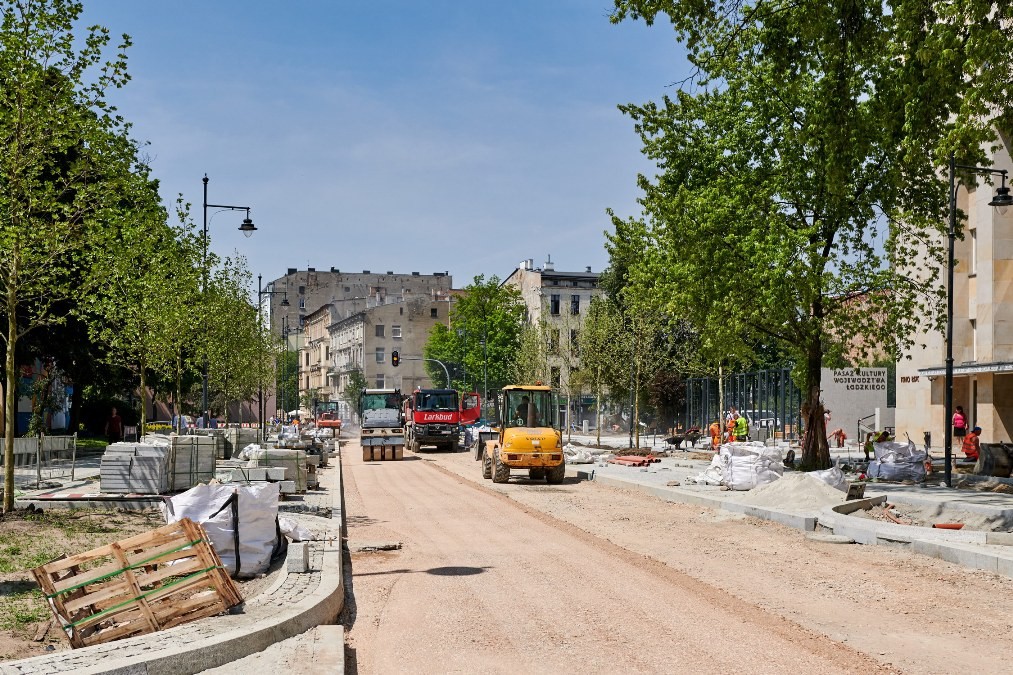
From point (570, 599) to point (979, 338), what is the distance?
31.8m

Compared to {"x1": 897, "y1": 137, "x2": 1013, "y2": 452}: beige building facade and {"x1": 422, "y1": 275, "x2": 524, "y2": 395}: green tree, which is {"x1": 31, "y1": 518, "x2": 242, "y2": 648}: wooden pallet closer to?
{"x1": 897, "y1": 137, "x2": 1013, "y2": 452}: beige building facade

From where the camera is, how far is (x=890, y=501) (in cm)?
1931

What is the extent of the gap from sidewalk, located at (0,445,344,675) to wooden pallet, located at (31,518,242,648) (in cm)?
23

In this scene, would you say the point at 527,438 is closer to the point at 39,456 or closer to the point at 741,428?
the point at 741,428

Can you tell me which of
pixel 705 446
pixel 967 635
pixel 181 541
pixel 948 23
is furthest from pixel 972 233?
pixel 181 541

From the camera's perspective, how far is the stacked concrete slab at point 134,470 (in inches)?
669

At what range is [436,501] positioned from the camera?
20.7 metres

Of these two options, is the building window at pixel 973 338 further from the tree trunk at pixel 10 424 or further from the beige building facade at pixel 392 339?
the beige building facade at pixel 392 339

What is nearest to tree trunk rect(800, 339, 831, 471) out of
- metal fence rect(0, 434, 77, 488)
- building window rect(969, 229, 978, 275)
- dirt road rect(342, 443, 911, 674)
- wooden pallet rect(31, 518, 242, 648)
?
dirt road rect(342, 443, 911, 674)

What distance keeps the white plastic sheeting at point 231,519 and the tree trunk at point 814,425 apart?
18.6 metres

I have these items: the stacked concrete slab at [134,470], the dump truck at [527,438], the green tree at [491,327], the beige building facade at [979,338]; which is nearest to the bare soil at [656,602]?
the stacked concrete slab at [134,470]

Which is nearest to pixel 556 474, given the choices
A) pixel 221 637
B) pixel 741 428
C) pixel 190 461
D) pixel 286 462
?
pixel 286 462

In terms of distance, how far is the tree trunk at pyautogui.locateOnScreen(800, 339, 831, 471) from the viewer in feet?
85.6

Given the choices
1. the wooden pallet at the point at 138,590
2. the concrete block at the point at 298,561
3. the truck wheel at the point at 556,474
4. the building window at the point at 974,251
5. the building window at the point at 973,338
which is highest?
the building window at the point at 974,251
